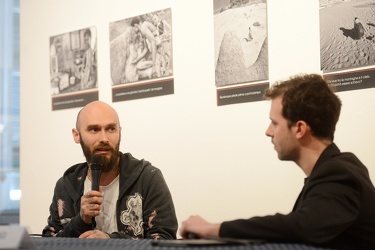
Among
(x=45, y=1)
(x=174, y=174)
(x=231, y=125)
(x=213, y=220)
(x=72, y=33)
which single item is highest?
(x=45, y=1)

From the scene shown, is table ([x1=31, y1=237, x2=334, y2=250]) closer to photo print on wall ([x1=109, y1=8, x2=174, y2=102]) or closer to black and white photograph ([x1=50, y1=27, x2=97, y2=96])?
photo print on wall ([x1=109, y1=8, x2=174, y2=102])

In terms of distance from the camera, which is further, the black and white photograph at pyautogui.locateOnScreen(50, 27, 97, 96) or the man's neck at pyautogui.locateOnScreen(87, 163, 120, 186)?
the black and white photograph at pyautogui.locateOnScreen(50, 27, 97, 96)

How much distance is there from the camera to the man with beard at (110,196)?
2.64 m

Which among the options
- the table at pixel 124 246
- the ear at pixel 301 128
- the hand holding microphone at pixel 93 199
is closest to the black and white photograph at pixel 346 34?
the ear at pixel 301 128

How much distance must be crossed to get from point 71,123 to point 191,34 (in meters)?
1.12

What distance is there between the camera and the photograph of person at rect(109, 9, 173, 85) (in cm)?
351

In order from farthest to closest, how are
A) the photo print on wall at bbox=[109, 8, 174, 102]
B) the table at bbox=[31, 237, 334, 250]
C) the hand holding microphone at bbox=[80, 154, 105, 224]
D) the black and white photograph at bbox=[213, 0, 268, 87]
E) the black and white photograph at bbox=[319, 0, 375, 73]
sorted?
1. the photo print on wall at bbox=[109, 8, 174, 102]
2. the black and white photograph at bbox=[213, 0, 268, 87]
3. the black and white photograph at bbox=[319, 0, 375, 73]
4. the hand holding microphone at bbox=[80, 154, 105, 224]
5. the table at bbox=[31, 237, 334, 250]

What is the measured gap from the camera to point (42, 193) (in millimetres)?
4180

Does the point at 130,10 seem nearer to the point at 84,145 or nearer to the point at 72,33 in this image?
the point at 72,33

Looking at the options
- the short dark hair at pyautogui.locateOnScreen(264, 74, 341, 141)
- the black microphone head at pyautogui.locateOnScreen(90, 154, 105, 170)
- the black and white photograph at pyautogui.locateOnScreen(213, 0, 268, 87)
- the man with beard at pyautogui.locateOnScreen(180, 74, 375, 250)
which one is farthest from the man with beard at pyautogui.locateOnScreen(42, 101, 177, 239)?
the short dark hair at pyautogui.locateOnScreen(264, 74, 341, 141)

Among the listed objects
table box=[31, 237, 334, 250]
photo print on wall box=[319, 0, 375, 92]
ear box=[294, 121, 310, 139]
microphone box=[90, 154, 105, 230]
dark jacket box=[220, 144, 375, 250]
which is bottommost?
table box=[31, 237, 334, 250]

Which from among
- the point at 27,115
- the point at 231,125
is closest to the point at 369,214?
the point at 231,125

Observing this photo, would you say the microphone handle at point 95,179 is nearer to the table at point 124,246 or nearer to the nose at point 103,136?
the nose at point 103,136

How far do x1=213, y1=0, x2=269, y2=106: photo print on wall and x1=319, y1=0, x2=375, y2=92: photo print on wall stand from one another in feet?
1.09
